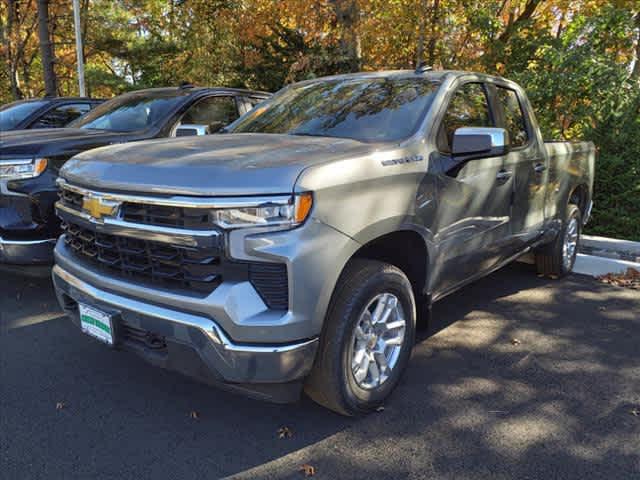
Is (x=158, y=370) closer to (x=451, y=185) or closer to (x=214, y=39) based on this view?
(x=451, y=185)

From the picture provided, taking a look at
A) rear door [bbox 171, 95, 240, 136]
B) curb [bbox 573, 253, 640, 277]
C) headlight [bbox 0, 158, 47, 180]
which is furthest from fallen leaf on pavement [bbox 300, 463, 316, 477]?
curb [bbox 573, 253, 640, 277]

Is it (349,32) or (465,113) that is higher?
(349,32)

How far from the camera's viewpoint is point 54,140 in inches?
180

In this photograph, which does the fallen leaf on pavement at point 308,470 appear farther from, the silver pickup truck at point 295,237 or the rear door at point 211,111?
the rear door at point 211,111

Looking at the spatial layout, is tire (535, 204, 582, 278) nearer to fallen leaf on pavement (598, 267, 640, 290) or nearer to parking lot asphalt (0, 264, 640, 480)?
fallen leaf on pavement (598, 267, 640, 290)

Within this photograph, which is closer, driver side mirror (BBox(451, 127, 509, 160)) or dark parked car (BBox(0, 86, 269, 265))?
driver side mirror (BBox(451, 127, 509, 160))

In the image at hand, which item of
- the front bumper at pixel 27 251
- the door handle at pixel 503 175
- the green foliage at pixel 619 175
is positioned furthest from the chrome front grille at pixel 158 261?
the green foliage at pixel 619 175

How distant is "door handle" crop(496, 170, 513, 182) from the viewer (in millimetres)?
3778

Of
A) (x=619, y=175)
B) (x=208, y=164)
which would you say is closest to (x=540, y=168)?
(x=208, y=164)

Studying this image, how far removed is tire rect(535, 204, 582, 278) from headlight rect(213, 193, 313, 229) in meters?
3.67

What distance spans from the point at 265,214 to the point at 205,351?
2.14 ft

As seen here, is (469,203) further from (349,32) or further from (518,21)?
(518,21)

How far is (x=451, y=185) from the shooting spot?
128 inches

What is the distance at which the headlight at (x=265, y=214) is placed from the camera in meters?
2.30
